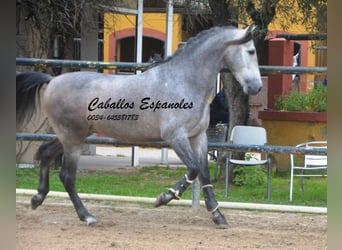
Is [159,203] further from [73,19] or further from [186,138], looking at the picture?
[73,19]

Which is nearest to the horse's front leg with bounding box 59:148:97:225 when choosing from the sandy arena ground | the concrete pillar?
the sandy arena ground

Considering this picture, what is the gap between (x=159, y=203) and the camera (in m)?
5.50

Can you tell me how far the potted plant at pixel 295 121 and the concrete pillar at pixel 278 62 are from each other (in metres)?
1.21

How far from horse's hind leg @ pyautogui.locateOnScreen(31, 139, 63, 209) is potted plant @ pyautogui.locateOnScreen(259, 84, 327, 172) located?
15.6ft

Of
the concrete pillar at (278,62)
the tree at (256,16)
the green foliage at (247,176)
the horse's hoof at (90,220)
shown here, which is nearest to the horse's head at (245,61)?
the horse's hoof at (90,220)

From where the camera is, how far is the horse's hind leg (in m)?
5.89

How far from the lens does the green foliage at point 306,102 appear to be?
10.6 meters

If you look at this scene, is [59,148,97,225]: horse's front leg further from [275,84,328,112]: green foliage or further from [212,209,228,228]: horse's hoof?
[275,84,328,112]: green foliage

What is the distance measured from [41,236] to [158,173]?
16.9 feet

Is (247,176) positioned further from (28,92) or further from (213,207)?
(28,92)

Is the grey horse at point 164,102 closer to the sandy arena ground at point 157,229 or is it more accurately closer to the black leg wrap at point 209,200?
the black leg wrap at point 209,200
